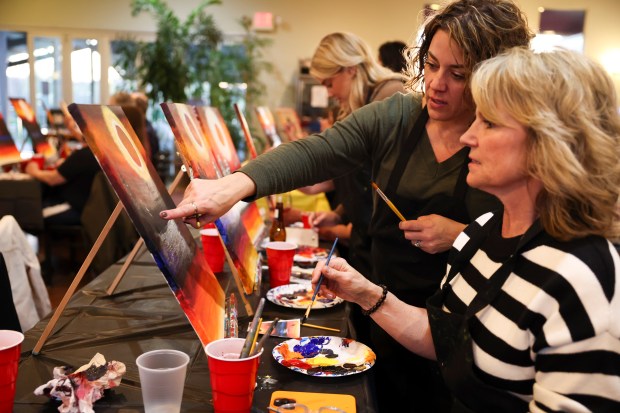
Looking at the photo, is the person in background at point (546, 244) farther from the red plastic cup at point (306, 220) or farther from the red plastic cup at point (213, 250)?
the red plastic cup at point (306, 220)

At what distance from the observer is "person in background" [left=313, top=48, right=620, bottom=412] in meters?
0.90

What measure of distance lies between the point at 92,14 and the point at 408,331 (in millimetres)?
9124

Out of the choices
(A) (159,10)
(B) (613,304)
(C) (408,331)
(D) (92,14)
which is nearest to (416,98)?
(C) (408,331)

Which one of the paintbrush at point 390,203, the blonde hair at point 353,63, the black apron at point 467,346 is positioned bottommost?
the black apron at point 467,346

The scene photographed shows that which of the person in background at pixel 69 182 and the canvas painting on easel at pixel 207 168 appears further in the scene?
the person in background at pixel 69 182

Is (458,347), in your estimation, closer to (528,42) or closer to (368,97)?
(528,42)

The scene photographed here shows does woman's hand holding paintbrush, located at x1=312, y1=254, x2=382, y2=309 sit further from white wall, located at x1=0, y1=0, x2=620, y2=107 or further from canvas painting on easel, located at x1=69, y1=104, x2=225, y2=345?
white wall, located at x1=0, y1=0, x2=620, y2=107

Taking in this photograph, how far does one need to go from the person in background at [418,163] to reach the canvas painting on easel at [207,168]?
0.55 feet

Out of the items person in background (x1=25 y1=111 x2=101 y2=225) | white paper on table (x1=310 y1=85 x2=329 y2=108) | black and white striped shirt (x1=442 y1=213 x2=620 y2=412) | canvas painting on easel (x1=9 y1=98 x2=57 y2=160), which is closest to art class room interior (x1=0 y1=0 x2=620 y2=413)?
black and white striped shirt (x1=442 y1=213 x2=620 y2=412)

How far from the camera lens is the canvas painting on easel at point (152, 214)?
1102 mm

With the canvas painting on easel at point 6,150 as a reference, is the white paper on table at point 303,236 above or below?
below

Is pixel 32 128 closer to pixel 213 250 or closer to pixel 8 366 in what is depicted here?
pixel 213 250

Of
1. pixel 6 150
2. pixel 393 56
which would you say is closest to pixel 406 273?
pixel 393 56

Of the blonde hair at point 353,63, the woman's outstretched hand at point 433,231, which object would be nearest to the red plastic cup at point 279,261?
the woman's outstretched hand at point 433,231
